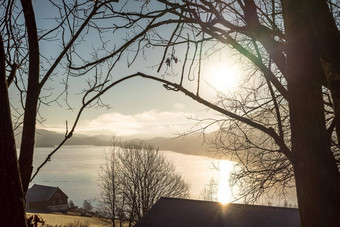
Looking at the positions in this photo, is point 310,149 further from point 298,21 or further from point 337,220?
point 298,21

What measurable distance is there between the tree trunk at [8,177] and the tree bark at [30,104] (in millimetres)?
253

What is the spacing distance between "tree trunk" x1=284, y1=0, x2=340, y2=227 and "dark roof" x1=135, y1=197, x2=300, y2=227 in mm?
12694

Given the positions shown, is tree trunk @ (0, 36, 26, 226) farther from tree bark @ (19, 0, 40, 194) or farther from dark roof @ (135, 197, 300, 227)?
dark roof @ (135, 197, 300, 227)

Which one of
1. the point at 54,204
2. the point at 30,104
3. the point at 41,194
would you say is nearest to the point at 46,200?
the point at 41,194

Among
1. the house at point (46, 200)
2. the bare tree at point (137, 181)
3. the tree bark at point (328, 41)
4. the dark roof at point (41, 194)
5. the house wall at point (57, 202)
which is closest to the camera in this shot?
the tree bark at point (328, 41)

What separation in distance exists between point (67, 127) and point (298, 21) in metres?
1.83

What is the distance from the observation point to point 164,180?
112 ft

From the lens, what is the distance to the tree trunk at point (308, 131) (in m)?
1.81

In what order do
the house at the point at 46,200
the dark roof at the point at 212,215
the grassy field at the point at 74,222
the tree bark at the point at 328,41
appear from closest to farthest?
the tree bark at the point at 328,41, the dark roof at the point at 212,215, the grassy field at the point at 74,222, the house at the point at 46,200

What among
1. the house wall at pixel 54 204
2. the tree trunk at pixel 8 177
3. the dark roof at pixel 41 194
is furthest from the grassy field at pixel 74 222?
the tree trunk at pixel 8 177

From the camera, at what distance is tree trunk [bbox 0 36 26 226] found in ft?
4.79

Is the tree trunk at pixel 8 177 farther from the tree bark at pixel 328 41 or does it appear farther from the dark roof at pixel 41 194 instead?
the dark roof at pixel 41 194

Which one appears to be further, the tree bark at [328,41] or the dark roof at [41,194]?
the dark roof at [41,194]

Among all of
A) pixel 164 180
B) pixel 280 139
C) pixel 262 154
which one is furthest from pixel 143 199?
pixel 280 139
